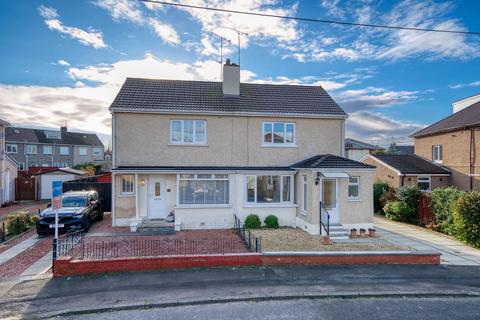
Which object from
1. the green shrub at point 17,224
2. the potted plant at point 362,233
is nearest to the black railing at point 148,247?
the green shrub at point 17,224

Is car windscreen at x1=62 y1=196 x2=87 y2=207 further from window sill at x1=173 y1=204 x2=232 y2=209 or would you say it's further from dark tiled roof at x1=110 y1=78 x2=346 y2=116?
dark tiled roof at x1=110 y1=78 x2=346 y2=116

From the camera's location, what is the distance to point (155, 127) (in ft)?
50.0

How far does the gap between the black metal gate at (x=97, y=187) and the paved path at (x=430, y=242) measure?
16.5 metres

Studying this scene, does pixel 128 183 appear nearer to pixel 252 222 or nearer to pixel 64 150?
pixel 252 222

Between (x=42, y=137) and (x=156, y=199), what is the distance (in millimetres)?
38833

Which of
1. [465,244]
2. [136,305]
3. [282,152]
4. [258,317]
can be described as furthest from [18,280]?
[465,244]

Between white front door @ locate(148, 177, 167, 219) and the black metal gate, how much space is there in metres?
5.13

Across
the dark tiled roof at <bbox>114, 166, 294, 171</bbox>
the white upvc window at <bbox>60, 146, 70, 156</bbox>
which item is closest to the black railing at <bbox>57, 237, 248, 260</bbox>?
the dark tiled roof at <bbox>114, 166, 294, 171</bbox>

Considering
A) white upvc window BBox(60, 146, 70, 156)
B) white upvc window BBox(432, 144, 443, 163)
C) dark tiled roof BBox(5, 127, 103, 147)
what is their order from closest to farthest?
white upvc window BBox(432, 144, 443, 163), dark tiled roof BBox(5, 127, 103, 147), white upvc window BBox(60, 146, 70, 156)

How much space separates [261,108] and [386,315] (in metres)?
11.8

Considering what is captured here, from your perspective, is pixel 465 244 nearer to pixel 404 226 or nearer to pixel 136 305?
pixel 404 226

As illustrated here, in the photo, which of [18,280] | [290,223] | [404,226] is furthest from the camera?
[404,226]

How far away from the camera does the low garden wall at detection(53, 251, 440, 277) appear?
28.2 ft

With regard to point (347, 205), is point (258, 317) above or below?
below
